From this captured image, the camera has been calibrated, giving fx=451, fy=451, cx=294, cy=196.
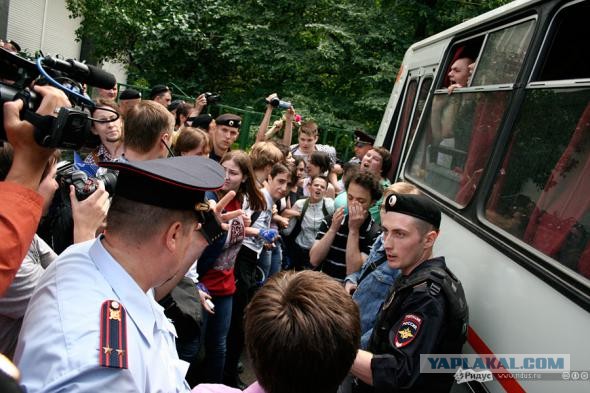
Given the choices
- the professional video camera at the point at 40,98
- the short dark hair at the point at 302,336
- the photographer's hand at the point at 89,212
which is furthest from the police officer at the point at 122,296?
the photographer's hand at the point at 89,212

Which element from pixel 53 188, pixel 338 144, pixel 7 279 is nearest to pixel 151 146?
pixel 53 188

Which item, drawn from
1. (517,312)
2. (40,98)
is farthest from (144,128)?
(517,312)

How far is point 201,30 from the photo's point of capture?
13.1 m

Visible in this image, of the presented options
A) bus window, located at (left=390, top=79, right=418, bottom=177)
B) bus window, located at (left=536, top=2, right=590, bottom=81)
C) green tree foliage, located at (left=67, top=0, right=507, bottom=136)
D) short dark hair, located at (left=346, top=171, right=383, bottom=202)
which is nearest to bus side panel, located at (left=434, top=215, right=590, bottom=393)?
short dark hair, located at (left=346, top=171, right=383, bottom=202)

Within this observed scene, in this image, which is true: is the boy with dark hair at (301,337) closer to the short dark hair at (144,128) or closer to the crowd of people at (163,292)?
the crowd of people at (163,292)

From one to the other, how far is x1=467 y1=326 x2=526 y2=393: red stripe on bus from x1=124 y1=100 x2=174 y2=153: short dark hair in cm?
200

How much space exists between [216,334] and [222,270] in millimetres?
463

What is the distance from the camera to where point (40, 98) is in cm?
139

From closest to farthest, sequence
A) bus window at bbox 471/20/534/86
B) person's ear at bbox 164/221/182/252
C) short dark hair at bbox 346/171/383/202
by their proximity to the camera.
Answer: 1. person's ear at bbox 164/221/182/252
2. bus window at bbox 471/20/534/86
3. short dark hair at bbox 346/171/383/202

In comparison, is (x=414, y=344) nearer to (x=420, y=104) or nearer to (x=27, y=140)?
(x=27, y=140)

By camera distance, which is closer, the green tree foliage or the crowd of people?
the crowd of people

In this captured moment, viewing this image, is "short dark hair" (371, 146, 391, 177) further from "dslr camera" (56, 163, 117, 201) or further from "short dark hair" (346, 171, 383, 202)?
"dslr camera" (56, 163, 117, 201)

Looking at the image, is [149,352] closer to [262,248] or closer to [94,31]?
[262,248]

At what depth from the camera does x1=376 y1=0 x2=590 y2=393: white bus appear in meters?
1.85
